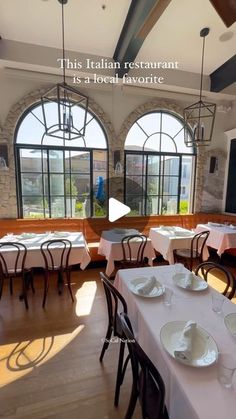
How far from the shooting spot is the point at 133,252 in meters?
3.14

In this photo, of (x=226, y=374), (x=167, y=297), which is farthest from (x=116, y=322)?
(x=226, y=374)

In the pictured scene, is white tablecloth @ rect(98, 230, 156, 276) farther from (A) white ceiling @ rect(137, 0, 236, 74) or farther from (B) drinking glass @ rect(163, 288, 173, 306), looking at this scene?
(A) white ceiling @ rect(137, 0, 236, 74)

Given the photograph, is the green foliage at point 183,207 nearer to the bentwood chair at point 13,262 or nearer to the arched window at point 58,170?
the arched window at point 58,170

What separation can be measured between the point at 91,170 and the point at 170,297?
3299mm

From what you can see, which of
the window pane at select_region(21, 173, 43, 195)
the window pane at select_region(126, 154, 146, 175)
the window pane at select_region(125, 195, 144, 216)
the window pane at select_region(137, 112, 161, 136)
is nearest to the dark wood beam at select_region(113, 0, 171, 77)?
the window pane at select_region(137, 112, 161, 136)

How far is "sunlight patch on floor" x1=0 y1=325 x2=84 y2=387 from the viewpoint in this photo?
5.88 ft

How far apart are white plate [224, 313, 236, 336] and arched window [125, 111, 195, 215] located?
340 cm

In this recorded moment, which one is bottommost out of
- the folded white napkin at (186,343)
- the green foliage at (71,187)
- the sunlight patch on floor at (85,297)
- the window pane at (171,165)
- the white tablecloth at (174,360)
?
the sunlight patch on floor at (85,297)

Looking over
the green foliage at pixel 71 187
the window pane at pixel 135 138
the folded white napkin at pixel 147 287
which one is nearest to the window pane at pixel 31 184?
the green foliage at pixel 71 187

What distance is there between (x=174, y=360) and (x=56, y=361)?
1.32 m

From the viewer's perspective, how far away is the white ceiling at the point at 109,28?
2.72 metres

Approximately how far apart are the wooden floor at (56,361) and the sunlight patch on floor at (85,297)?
0.5 inches

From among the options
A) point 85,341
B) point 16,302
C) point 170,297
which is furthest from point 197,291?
point 16,302

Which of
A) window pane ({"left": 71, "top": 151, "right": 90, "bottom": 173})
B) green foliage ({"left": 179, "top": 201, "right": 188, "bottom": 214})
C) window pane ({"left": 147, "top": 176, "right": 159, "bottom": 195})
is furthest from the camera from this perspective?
green foliage ({"left": 179, "top": 201, "right": 188, "bottom": 214})
